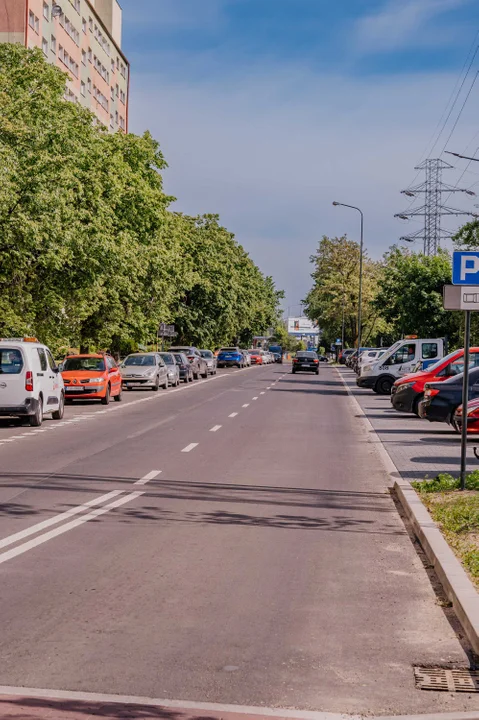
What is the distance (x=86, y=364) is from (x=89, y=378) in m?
0.90

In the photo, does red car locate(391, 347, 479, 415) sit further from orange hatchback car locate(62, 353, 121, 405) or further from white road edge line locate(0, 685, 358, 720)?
white road edge line locate(0, 685, 358, 720)

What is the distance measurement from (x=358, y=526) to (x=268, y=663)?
492 centimetres

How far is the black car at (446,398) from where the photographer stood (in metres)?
21.7

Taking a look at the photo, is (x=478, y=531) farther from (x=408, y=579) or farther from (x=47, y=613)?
(x=47, y=613)

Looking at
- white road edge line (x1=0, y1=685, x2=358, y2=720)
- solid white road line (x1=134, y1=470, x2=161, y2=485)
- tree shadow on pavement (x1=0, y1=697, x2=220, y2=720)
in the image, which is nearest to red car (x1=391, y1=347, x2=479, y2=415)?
solid white road line (x1=134, y1=470, x2=161, y2=485)

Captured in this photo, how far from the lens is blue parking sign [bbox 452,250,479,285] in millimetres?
12406

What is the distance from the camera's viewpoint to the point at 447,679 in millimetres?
5344

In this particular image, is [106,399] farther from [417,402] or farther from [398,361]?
[398,361]

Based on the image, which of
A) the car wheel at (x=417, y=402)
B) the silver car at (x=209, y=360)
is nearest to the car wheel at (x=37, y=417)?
the car wheel at (x=417, y=402)

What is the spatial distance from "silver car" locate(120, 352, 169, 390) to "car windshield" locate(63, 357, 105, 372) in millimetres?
8193

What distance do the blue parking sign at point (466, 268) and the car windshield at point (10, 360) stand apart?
12.6 m

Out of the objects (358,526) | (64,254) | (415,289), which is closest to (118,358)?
(415,289)

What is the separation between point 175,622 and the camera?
20.8 feet

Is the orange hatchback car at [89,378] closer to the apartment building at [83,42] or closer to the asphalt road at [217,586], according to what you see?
the asphalt road at [217,586]
